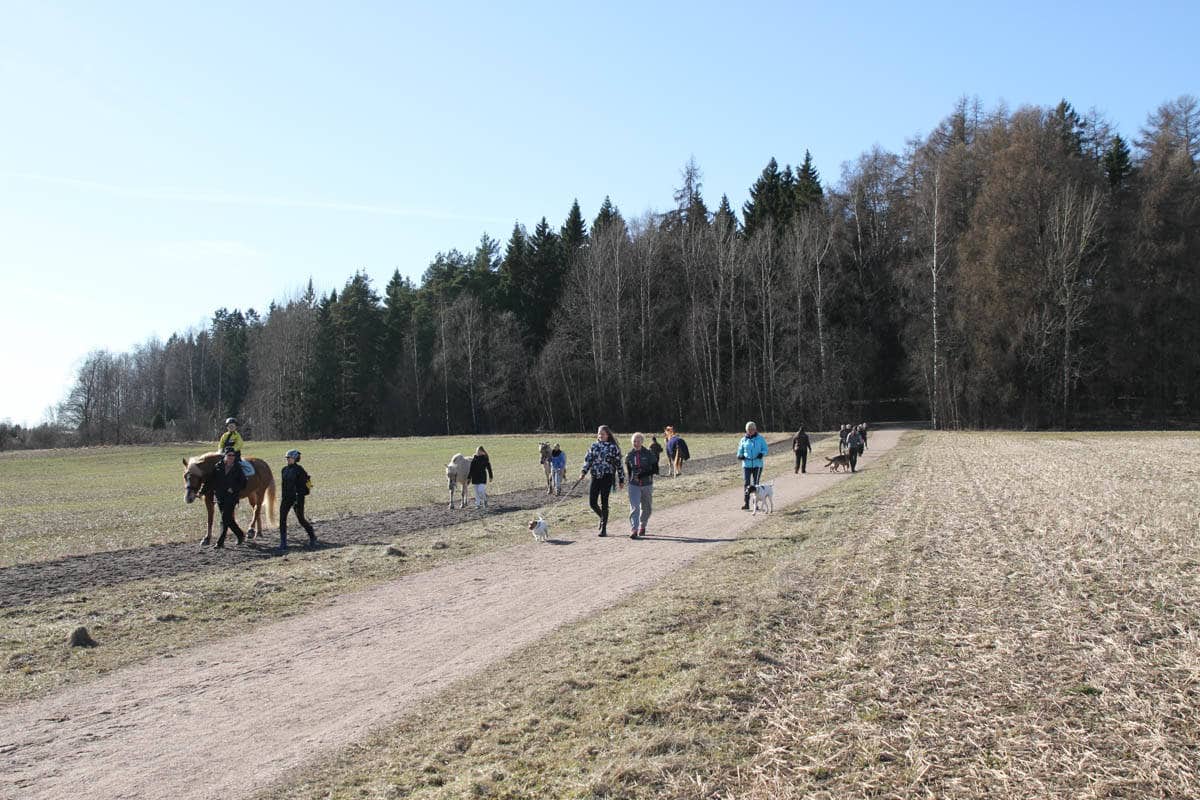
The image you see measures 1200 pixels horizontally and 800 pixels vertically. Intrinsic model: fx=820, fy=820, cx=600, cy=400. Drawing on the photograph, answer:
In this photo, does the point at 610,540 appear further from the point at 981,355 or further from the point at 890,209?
the point at 890,209

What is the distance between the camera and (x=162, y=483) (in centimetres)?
3781

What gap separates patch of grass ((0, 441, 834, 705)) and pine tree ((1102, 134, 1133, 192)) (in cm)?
6492

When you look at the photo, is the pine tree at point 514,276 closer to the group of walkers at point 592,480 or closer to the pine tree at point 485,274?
the pine tree at point 485,274

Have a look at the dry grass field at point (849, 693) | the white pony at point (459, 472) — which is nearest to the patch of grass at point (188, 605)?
the dry grass field at point (849, 693)

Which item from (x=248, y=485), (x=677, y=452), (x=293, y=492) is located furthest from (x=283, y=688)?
(x=677, y=452)

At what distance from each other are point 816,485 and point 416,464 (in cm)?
2584

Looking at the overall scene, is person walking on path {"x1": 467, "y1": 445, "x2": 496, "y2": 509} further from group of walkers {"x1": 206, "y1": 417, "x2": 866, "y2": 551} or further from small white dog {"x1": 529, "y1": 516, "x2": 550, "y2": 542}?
small white dog {"x1": 529, "y1": 516, "x2": 550, "y2": 542}

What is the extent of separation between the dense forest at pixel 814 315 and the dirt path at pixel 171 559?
4772 centimetres

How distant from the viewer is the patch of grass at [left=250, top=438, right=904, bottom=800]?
502 cm

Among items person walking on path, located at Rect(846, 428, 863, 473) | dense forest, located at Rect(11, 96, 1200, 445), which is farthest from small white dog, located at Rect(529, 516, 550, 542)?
dense forest, located at Rect(11, 96, 1200, 445)

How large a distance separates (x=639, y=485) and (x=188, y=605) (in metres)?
7.83

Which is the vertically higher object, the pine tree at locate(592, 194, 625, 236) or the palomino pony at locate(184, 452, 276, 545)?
the pine tree at locate(592, 194, 625, 236)

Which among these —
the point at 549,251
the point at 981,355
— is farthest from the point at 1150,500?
the point at 549,251

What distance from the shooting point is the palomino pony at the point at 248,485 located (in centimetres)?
1636
